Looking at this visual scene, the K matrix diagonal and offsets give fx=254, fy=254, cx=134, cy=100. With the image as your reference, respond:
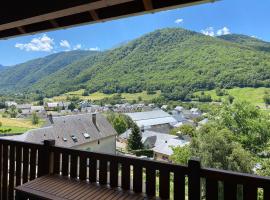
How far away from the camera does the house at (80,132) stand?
20.9 m

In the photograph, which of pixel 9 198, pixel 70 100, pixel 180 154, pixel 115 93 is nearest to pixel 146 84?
pixel 115 93

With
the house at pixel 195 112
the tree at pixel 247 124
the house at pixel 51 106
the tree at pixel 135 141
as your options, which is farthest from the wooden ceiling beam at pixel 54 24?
the house at pixel 195 112

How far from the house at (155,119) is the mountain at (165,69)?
529 centimetres

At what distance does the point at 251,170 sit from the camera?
17828 millimetres

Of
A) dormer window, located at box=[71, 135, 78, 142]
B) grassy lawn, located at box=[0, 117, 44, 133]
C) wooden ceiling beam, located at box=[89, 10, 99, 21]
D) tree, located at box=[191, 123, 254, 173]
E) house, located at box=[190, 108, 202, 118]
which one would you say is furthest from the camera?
house, located at box=[190, 108, 202, 118]

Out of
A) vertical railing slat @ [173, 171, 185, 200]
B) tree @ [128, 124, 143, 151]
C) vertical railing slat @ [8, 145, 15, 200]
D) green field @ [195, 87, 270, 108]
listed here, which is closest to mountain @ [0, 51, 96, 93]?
tree @ [128, 124, 143, 151]

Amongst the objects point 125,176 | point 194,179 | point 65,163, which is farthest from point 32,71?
point 194,179

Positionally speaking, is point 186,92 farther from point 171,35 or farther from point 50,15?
point 50,15

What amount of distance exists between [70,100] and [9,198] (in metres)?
55.3

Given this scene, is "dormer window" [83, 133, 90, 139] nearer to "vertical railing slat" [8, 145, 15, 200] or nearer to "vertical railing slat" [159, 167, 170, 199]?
"vertical railing slat" [8, 145, 15, 200]

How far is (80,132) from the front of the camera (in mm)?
22953

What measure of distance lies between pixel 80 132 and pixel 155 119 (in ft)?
127

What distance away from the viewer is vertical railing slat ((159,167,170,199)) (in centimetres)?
206

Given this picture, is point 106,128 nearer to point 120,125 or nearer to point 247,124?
point 247,124
